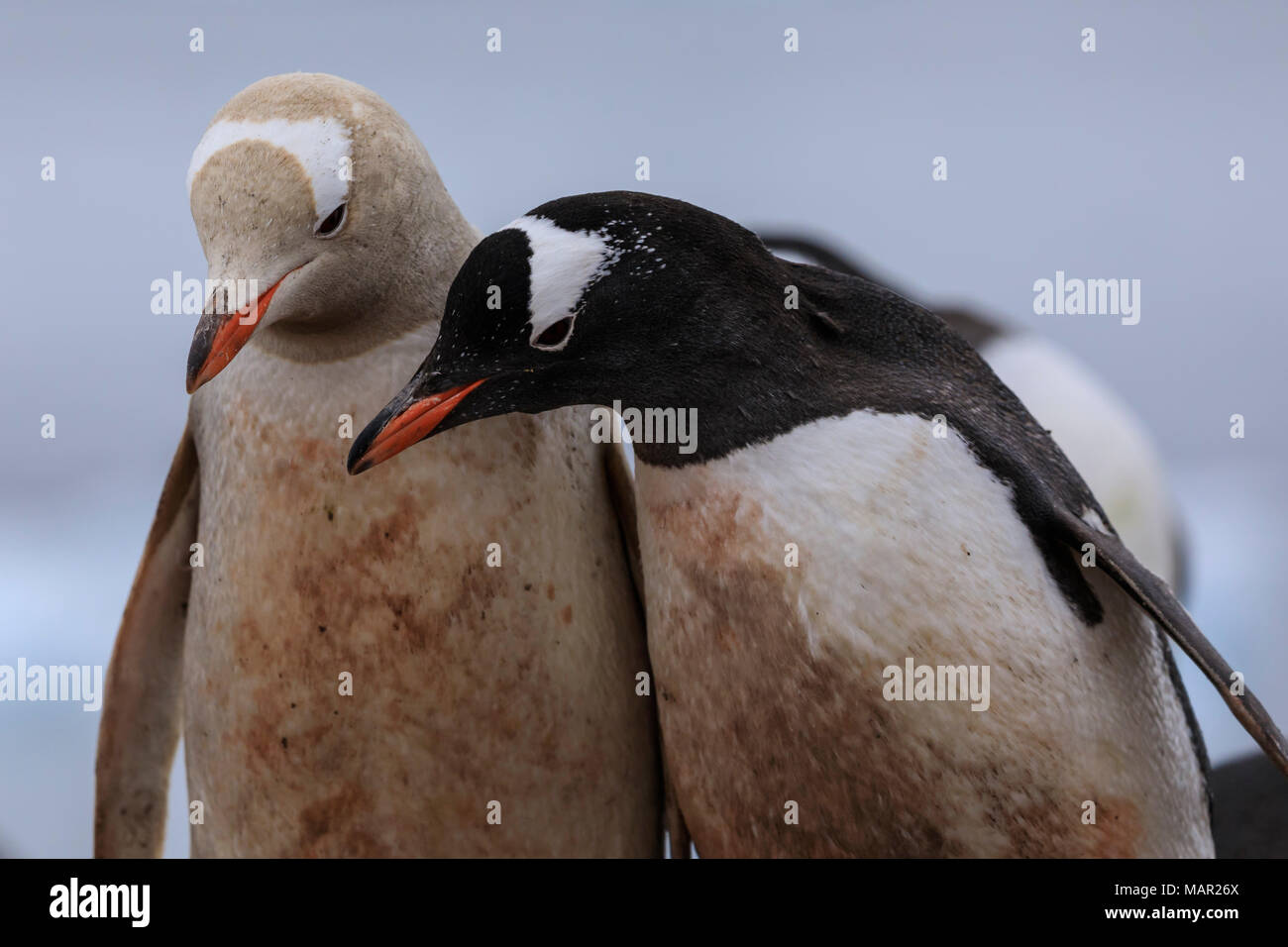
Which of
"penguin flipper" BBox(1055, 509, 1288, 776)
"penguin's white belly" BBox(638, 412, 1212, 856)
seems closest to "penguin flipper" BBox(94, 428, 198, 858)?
"penguin's white belly" BBox(638, 412, 1212, 856)

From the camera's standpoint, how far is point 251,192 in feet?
2.72

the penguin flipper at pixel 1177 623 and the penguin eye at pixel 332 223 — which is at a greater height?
the penguin eye at pixel 332 223

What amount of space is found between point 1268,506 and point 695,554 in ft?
4.52

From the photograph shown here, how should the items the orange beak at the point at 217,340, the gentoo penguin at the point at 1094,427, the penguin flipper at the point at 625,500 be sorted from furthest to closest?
the gentoo penguin at the point at 1094,427, the penguin flipper at the point at 625,500, the orange beak at the point at 217,340

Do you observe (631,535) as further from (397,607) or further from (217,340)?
(217,340)

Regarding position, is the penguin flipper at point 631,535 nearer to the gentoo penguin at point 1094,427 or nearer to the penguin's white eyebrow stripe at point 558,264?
the penguin's white eyebrow stripe at point 558,264

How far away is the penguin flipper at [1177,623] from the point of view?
0.81 metres

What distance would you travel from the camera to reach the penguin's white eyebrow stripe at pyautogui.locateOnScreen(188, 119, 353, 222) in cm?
84

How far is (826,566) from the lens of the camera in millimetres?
831

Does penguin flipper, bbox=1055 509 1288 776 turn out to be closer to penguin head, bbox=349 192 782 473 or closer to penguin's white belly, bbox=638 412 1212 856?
penguin's white belly, bbox=638 412 1212 856

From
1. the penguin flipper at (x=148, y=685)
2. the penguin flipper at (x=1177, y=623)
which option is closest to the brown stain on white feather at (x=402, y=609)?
the penguin flipper at (x=148, y=685)

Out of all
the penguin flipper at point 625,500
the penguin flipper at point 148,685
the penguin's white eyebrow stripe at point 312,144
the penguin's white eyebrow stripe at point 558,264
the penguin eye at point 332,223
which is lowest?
the penguin flipper at point 148,685

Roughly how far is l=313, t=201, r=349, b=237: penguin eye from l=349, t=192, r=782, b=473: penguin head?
102 millimetres
